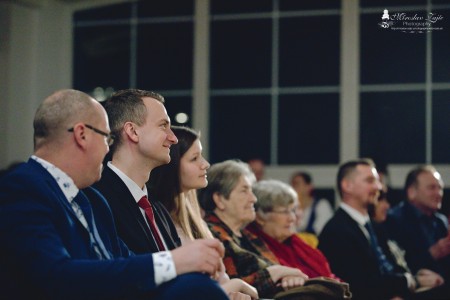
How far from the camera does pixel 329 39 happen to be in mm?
8383

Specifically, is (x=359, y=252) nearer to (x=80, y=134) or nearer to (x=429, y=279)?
(x=429, y=279)

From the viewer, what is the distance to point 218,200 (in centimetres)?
456

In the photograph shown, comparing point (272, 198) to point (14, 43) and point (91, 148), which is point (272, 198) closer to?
point (91, 148)

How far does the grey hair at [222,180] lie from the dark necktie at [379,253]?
1208 millimetres

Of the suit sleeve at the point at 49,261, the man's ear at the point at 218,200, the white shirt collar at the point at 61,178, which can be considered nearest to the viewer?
the suit sleeve at the point at 49,261

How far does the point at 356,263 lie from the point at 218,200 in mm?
1091

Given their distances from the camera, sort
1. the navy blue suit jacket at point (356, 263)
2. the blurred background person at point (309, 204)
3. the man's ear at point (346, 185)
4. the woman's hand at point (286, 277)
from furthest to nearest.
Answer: the blurred background person at point (309, 204)
the man's ear at point (346, 185)
the navy blue suit jacket at point (356, 263)
the woman's hand at point (286, 277)

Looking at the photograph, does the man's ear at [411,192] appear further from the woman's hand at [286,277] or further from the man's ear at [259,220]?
the woman's hand at [286,277]

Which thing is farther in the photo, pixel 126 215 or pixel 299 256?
pixel 299 256

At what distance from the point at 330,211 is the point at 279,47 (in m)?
1.68

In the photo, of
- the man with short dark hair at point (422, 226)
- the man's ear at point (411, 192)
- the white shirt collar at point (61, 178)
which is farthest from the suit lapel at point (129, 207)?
the man's ear at point (411, 192)

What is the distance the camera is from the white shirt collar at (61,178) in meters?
2.46

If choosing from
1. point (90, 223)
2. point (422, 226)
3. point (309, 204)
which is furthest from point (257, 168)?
point (90, 223)

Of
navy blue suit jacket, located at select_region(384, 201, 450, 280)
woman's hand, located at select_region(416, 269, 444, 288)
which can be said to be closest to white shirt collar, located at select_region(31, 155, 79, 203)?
woman's hand, located at select_region(416, 269, 444, 288)
